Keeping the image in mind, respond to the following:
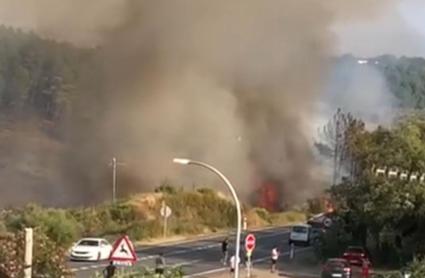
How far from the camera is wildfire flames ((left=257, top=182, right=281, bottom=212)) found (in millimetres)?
100512

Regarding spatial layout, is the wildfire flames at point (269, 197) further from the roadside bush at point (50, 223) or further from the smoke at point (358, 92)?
the roadside bush at point (50, 223)

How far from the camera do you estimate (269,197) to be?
101312mm

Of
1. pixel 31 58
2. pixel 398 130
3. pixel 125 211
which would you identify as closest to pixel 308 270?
pixel 398 130

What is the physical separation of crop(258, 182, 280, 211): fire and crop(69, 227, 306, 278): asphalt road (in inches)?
813

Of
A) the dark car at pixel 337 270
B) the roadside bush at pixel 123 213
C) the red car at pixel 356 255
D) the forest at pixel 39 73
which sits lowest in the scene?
the dark car at pixel 337 270

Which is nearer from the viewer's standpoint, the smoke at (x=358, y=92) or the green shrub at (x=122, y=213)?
the green shrub at (x=122, y=213)

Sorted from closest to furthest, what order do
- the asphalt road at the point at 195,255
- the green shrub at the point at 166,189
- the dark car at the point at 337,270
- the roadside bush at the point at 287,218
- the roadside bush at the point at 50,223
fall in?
the dark car at the point at 337,270, the asphalt road at the point at 195,255, the roadside bush at the point at 50,223, the green shrub at the point at 166,189, the roadside bush at the point at 287,218

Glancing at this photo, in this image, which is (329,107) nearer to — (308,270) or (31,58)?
(31,58)

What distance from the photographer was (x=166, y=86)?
294 feet

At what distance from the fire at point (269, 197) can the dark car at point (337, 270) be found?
180 ft

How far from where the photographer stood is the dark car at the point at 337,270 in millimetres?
43469

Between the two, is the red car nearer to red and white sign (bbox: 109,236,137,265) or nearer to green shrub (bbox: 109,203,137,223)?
green shrub (bbox: 109,203,137,223)

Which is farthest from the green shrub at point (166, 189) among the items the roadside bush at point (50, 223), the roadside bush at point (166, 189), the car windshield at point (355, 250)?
the car windshield at point (355, 250)

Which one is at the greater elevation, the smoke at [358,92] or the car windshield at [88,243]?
the smoke at [358,92]
